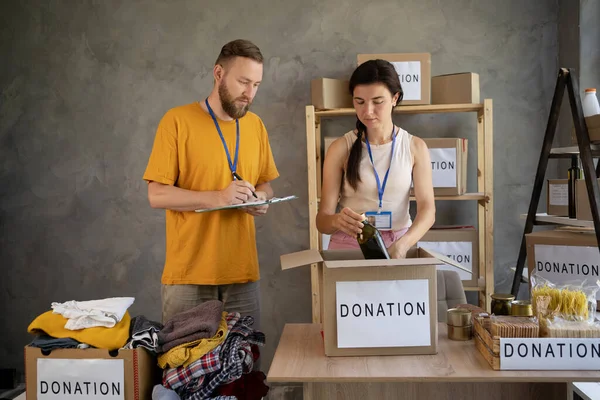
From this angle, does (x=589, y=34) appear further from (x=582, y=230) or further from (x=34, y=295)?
(x=34, y=295)

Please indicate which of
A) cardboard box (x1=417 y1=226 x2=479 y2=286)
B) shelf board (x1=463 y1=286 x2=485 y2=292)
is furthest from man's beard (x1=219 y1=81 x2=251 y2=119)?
shelf board (x1=463 y1=286 x2=485 y2=292)

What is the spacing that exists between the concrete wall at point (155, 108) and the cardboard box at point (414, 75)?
355 millimetres

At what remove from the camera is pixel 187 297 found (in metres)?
2.35

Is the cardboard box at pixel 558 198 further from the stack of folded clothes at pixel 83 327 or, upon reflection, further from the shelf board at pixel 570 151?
the stack of folded clothes at pixel 83 327

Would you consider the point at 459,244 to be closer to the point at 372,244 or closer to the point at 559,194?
the point at 559,194

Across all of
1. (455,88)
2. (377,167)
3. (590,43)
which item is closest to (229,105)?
(377,167)

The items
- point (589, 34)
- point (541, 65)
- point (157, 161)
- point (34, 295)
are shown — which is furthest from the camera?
point (34, 295)

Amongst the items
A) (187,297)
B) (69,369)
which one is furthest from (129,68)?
(69,369)

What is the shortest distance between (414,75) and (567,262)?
4.70ft

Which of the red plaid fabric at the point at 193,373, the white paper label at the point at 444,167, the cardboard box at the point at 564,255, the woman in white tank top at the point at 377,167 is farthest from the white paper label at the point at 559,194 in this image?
the red plaid fabric at the point at 193,373

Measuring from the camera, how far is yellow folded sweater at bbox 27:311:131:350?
1.79 m

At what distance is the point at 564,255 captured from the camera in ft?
7.46

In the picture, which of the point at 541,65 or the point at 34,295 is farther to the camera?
the point at 34,295

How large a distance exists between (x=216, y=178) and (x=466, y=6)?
2.10m
